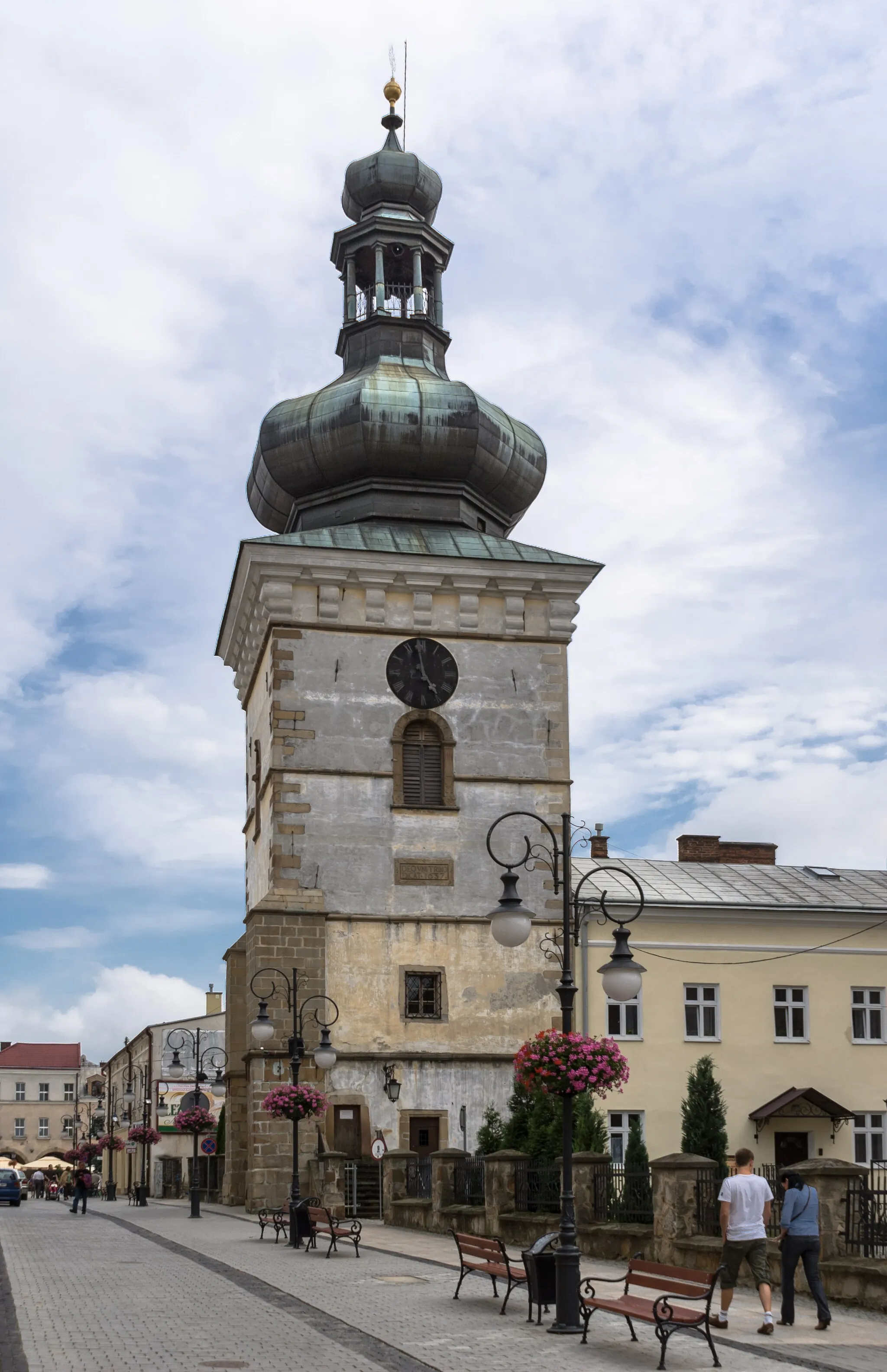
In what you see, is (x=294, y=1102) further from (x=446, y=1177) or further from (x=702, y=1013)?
(x=702, y=1013)

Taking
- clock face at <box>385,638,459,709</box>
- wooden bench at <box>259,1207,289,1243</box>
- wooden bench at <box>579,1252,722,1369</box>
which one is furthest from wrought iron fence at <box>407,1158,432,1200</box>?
wooden bench at <box>579,1252,722,1369</box>

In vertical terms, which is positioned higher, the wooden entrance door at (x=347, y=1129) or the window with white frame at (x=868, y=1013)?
the window with white frame at (x=868, y=1013)

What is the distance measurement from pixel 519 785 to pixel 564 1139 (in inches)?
866

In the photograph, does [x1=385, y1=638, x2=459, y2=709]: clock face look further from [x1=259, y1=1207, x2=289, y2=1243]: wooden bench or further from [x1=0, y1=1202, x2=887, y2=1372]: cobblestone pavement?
[x1=0, y1=1202, x2=887, y2=1372]: cobblestone pavement

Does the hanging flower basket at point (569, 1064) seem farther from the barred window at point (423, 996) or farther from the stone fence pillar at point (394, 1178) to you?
the barred window at point (423, 996)

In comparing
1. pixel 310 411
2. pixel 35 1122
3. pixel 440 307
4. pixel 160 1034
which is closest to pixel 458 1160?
pixel 310 411

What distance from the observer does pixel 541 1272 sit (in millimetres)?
15828

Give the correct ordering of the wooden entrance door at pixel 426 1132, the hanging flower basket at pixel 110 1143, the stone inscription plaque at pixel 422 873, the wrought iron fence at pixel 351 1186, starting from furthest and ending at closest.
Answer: the hanging flower basket at pixel 110 1143 → the stone inscription plaque at pixel 422 873 → the wooden entrance door at pixel 426 1132 → the wrought iron fence at pixel 351 1186

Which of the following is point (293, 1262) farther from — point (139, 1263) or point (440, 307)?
point (440, 307)

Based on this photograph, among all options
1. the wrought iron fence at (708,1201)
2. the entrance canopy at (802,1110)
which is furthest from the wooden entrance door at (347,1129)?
the wrought iron fence at (708,1201)

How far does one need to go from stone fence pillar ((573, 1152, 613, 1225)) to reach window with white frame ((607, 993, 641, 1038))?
511 inches

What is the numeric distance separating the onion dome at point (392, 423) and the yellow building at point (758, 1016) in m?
10.0

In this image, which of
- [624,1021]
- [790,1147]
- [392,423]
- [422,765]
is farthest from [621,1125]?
[392,423]

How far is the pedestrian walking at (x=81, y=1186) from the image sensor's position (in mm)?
41188
